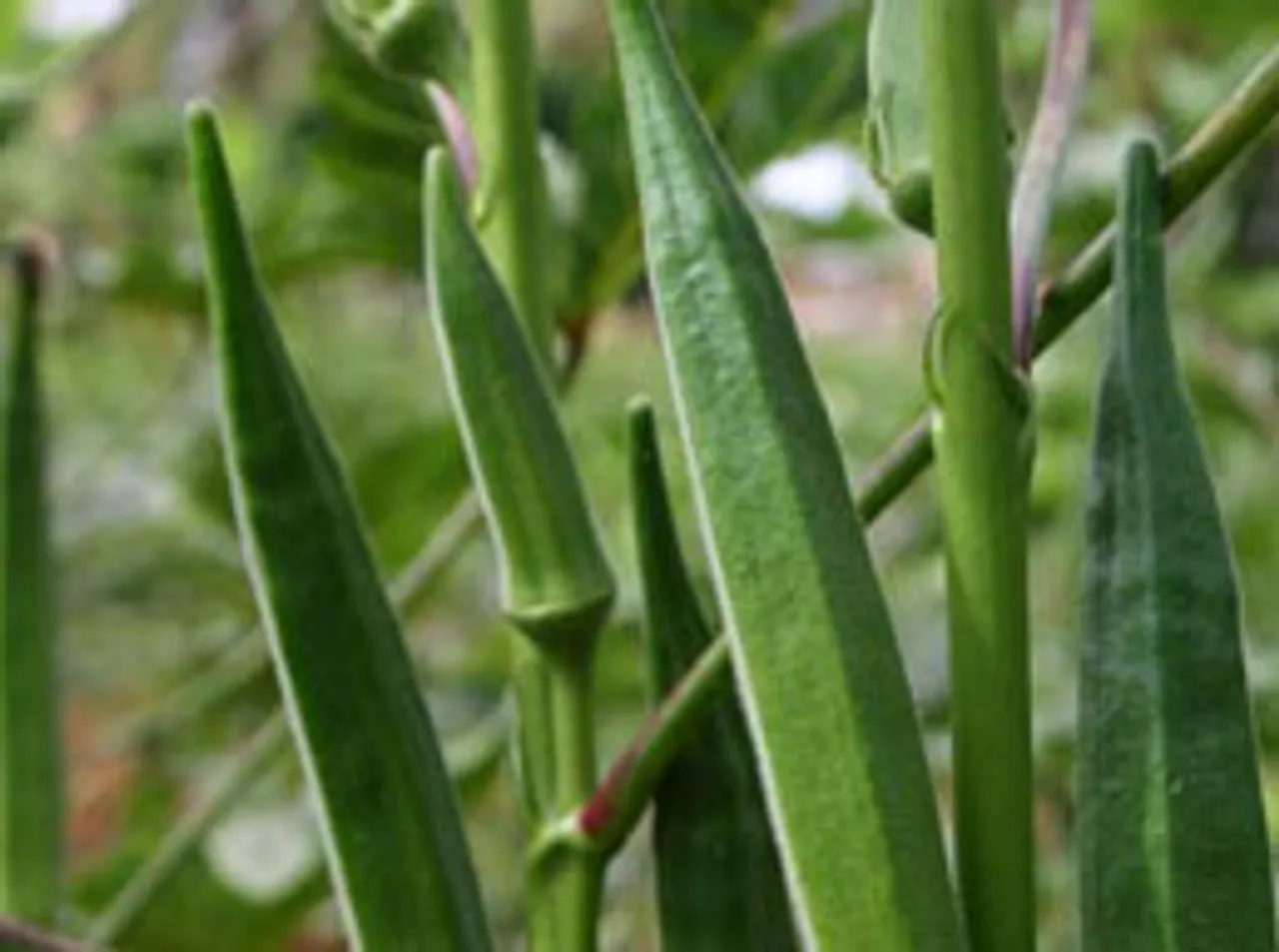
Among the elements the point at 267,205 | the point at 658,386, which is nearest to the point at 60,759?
the point at 267,205

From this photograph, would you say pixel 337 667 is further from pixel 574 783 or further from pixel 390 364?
pixel 390 364

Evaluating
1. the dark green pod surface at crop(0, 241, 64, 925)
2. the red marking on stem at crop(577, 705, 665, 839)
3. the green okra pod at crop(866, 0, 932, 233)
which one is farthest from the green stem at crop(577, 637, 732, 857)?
the dark green pod surface at crop(0, 241, 64, 925)

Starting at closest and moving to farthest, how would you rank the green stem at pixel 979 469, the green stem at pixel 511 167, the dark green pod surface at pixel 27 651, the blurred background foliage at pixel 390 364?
the green stem at pixel 979 469 < the green stem at pixel 511 167 < the dark green pod surface at pixel 27 651 < the blurred background foliage at pixel 390 364

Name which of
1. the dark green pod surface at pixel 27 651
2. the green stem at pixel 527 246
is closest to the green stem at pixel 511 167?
the green stem at pixel 527 246

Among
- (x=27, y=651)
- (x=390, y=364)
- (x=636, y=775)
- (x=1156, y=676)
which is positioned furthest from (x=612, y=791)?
(x=390, y=364)

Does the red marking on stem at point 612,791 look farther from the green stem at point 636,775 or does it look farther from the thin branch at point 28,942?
the thin branch at point 28,942

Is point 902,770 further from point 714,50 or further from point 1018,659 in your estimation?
point 714,50
